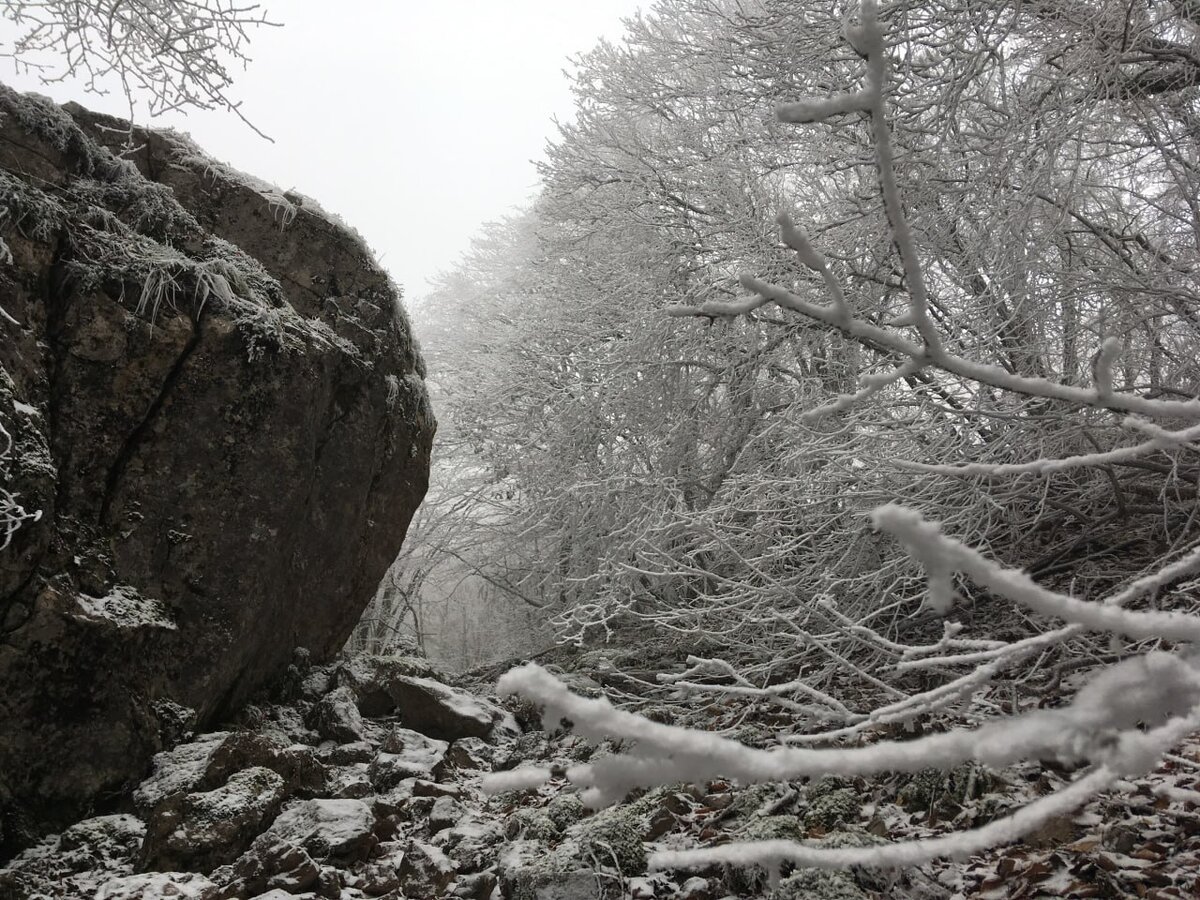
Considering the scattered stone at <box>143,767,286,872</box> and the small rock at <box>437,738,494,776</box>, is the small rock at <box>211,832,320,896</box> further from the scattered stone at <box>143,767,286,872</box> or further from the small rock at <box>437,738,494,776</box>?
the small rock at <box>437,738,494,776</box>

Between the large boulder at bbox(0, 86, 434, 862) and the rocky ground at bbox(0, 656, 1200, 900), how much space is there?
314 mm

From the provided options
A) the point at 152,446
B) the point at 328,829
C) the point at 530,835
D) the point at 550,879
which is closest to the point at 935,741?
the point at 550,879

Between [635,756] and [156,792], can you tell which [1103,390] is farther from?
[156,792]

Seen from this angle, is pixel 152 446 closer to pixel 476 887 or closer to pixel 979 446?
pixel 476 887

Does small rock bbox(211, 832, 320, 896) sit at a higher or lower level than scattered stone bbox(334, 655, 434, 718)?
lower

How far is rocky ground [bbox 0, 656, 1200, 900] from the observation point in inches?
→ 84.7

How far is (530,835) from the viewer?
3029 mm

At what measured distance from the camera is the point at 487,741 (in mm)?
4875

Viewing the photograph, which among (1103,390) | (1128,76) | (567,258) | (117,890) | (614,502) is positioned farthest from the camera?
(567,258)

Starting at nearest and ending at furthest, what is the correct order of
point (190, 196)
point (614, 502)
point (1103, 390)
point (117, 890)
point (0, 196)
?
point (1103, 390)
point (117, 890)
point (0, 196)
point (190, 196)
point (614, 502)

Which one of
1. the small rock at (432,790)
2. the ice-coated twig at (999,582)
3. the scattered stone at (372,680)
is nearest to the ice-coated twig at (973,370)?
the ice-coated twig at (999,582)

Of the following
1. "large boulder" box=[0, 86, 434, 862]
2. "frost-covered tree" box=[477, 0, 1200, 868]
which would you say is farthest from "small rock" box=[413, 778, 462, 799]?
"frost-covered tree" box=[477, 0, 1200, 868]

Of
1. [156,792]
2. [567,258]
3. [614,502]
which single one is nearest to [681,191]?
[567,258]

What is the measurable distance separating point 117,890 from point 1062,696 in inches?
140
